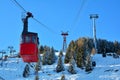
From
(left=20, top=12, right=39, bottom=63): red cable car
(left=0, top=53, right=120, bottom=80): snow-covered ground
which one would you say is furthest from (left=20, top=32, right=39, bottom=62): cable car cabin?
(left=0, top=53, right=120, bottom=80): snow-covered ground

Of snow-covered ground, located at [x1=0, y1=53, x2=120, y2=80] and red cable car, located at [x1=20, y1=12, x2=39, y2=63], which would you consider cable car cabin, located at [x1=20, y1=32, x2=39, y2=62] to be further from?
snow-covered ground, located at [x1=0, y1=53, x2=120, y2=80]

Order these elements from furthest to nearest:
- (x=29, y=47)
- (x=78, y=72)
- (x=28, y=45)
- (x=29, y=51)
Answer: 1. (x=78, y=72)
2. (x=28, y=45)
3. (x=29, y=47)
4. (x=29, y=51)

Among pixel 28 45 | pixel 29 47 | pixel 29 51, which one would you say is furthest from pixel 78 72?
pixel 29 51

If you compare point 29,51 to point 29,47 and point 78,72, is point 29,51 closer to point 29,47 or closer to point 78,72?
point 29,47

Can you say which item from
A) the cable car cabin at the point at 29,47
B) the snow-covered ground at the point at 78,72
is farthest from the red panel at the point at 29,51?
the snow-covered ground at the point at 78,72

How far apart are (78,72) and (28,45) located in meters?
77.2

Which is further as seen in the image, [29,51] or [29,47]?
[29,47]

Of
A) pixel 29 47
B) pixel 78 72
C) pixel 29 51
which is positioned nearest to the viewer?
pixel 29 51

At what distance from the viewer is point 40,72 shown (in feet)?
343

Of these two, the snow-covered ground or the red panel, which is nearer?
the red panel

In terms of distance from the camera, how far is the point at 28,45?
85.7 ft

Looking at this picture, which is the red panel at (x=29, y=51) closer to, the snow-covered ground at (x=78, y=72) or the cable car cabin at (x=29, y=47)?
the cable car cabin at (x=29, y=47)

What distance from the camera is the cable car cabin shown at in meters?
25.3

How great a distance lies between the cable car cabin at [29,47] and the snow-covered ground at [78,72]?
213 ft
